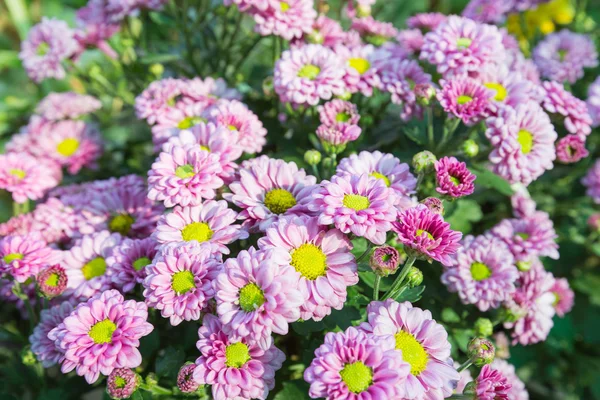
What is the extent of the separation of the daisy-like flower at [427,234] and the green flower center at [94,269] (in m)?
0.64

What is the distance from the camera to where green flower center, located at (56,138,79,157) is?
5.40ft

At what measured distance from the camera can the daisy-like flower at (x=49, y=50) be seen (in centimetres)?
166

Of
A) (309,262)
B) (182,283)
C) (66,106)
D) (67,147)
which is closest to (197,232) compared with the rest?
(182,283)

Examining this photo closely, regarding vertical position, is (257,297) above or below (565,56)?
below

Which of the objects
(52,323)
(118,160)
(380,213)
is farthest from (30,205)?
(380,213)

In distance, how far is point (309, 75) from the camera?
1305 mm

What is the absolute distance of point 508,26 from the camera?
7.67ft

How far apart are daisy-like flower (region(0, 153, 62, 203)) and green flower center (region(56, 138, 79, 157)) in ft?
0.52

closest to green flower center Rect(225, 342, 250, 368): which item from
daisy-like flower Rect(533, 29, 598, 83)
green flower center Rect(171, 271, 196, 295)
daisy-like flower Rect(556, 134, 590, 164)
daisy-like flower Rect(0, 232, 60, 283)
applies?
green flower center Rect(171, 271, 196, 295)

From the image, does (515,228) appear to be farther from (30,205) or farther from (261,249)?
(30,205)

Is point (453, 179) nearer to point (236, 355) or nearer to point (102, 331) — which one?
point (236, 355)

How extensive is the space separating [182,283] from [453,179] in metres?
0.54

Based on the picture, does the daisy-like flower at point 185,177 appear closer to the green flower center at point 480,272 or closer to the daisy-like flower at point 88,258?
the daisy-like flower at point 88,258

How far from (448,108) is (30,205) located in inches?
51.5
